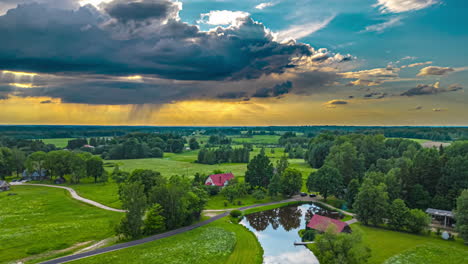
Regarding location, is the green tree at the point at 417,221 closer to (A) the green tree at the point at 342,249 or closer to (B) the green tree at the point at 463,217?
(B) the green tree at the point at 463,217

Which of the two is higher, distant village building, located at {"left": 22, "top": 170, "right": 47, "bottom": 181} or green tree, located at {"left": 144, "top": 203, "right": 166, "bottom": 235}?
green tree, located at {"left": 144, "top": 203, "right": 166, "bottom": 235}

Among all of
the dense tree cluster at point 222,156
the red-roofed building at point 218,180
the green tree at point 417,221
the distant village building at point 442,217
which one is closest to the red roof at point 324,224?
the green tree at point 417,221

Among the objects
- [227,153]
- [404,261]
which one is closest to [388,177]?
[404,261]

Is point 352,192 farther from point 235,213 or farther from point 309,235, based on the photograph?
point 235,213

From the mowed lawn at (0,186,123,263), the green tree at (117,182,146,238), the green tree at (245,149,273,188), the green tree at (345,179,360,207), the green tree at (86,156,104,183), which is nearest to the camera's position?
the mowed lawn at (0,186,123,263)

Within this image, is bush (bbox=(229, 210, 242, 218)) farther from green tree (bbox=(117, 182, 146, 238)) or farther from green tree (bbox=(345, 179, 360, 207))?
green tree (bbox=(345, 179, 360, 207))

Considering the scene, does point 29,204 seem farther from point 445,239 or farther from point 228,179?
point 445,239

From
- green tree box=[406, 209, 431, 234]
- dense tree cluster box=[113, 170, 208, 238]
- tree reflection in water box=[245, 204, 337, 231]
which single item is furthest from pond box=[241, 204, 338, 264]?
green tree box=[406, 209, 431, 234]
